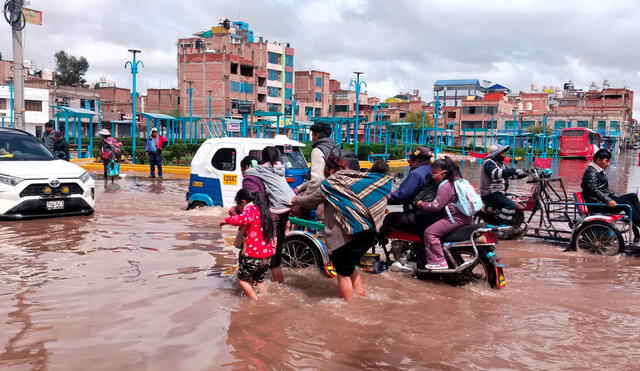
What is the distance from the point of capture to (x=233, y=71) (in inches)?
3098

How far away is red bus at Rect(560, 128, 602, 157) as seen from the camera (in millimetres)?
50312

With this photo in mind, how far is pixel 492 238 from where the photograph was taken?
20.4 feet

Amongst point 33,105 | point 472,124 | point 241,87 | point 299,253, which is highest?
point 241,87

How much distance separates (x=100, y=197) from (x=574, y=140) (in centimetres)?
4688

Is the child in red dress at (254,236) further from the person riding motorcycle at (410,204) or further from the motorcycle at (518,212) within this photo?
the motorcycle at (518,212)

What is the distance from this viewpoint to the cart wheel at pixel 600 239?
828cm

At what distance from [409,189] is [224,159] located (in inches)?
216

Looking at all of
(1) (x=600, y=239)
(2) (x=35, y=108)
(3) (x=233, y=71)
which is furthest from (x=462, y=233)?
(3) (x=233, y=71)

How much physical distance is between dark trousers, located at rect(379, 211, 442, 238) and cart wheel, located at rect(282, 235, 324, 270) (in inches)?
33.6

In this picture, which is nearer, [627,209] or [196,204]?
[627,209]

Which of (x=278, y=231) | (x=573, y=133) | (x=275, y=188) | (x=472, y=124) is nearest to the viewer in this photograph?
(x=275, y=188)

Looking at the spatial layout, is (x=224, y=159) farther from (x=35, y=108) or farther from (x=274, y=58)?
(x=274, y=58)

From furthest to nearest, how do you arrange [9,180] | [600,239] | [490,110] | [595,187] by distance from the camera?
[490,110], [9,180], [595,187], [600,239]

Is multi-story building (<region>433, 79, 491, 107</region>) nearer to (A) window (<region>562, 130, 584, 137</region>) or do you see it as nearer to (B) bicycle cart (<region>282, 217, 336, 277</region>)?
(A) window (<region>562, 130, 584, 137</region>)
